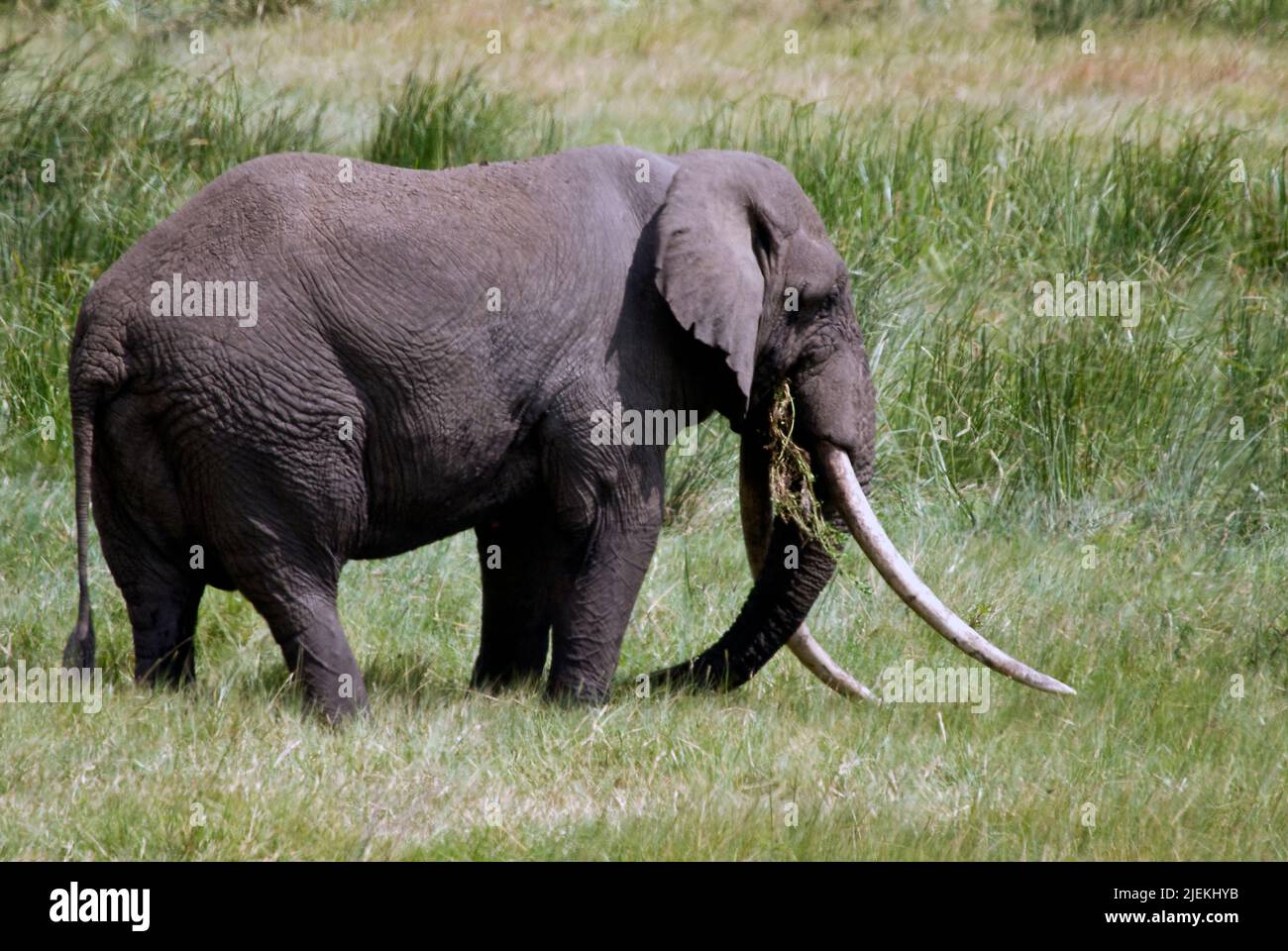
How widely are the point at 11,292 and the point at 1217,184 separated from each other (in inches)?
278

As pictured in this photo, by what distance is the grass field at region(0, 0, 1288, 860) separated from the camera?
5.49 m

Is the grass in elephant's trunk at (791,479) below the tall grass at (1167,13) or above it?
below

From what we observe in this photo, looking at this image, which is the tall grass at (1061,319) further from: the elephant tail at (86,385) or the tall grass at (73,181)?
the elephant tail at (86,385)

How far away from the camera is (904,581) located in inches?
249

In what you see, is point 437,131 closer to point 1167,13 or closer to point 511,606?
point 511,606

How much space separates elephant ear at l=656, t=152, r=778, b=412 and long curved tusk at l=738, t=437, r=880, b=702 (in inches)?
17.0

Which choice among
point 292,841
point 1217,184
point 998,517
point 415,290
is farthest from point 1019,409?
point 292,841

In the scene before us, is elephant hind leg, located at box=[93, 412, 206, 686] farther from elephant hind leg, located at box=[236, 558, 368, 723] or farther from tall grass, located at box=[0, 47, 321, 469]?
tall grass, located at box=[0, 47, 321, 469]

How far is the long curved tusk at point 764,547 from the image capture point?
6.63 m

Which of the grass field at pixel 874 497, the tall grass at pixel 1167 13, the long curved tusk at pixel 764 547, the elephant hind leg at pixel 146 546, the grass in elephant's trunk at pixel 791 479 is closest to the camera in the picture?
the grass field at pixel 874 497

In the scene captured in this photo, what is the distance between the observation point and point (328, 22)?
53.8 feet

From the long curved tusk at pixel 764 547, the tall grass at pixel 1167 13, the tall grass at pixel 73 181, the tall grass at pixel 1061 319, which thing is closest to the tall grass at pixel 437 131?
the tall grass at pixel 73 181

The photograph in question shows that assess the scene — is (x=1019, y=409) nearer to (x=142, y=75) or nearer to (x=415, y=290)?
(x=415, y=290)

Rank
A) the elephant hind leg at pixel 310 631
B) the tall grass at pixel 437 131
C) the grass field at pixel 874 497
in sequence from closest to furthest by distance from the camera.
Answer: the grass field at pixel 874 497
the elephant hind leg at pixel 310 631
the tall grass at pixel 437 131
